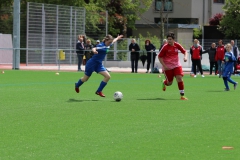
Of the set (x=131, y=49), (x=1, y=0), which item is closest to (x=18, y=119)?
(x=131, y=49)

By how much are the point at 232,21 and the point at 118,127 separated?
45141mm

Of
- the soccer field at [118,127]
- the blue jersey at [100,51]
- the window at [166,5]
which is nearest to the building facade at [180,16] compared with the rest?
the window at [166,5]

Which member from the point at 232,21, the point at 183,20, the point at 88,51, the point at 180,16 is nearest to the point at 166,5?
the point at 180,16

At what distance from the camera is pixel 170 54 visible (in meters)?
18.7

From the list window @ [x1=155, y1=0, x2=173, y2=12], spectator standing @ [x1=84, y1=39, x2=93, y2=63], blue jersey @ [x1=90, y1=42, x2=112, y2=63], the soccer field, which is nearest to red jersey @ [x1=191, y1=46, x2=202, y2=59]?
spectator standing @ [x1=84, y1=39, x2=93, y2=63]

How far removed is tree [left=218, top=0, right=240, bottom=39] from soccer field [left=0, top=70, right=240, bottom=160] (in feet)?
121

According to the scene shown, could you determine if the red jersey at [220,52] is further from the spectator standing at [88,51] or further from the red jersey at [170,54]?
the red jersey at [170,54]

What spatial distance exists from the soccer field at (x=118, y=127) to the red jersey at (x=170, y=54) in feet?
3.16

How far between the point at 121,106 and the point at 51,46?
29092mm

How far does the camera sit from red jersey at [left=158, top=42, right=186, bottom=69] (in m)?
18.7

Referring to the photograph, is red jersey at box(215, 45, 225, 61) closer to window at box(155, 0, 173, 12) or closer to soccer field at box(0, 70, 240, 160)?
soccer field at box(0, 70, 240, 160)

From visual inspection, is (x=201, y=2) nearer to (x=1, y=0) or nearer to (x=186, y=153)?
(x=1, y=0)

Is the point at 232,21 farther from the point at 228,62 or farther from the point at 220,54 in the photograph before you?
the point at 228,62

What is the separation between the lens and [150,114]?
1430 centimetres
